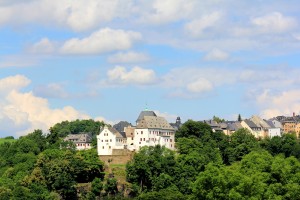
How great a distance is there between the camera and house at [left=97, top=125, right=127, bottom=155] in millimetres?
147375

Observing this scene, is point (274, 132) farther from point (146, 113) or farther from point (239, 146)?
point (146, 113)

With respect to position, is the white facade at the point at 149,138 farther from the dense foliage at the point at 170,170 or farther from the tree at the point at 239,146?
the tree at the point at 239,146

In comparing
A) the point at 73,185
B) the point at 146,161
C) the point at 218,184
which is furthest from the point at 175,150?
the point at 218,184

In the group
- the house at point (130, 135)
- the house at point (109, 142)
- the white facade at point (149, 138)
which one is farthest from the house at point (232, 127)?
the house at point (109, 142)

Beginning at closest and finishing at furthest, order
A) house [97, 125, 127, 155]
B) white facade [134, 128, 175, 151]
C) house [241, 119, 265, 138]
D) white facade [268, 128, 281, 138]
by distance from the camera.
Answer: house [97, 125, 127, 155] < white facade [134, 128, 175, 151] < house [241, 119, 265, 138] < white facade [268, 128, 281, 138]

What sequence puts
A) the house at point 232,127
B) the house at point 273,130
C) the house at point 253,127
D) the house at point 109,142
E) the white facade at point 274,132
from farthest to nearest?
the house at point 273,130 → the white facade at point 274,132 → the house at point 253,127 → the house at point 232,127 → the house at point 109,142

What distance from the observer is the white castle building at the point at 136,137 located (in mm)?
147875

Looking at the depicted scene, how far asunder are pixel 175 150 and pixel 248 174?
46845 mm

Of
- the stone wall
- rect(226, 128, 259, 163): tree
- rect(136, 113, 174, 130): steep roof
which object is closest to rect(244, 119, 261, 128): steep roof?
rect(226, 128, 259, 163): tree

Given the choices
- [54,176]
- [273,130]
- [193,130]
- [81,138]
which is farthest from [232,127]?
[54,176]

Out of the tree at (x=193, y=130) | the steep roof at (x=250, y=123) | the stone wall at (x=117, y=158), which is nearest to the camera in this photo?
the stone wall at (x=117, y=158)

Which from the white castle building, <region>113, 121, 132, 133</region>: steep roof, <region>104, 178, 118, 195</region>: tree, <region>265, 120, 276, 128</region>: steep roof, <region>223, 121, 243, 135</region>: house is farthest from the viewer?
<region>265, 120, 276, 128</region>: steep roof

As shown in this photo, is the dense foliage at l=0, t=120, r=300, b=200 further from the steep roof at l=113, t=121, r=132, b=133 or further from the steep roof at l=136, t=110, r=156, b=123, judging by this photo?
the steep roof at l=113, t=121, r=132, b=133

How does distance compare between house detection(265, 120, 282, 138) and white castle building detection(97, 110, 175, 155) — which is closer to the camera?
white castle building detection(97, 110, 175, 155)
